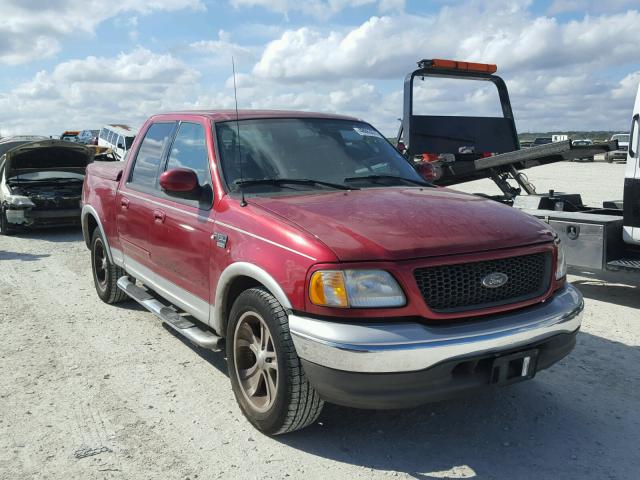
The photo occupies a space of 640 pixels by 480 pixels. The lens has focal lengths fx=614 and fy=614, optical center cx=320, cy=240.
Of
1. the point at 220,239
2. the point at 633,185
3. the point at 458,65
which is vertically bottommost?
the point at 220,239

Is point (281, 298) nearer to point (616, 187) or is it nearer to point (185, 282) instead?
point (185, 282)

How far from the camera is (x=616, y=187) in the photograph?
19.6m

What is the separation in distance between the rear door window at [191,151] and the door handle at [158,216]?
1.22ft

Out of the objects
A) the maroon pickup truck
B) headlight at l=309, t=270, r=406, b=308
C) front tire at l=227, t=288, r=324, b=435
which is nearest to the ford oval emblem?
the maroon pickup truck

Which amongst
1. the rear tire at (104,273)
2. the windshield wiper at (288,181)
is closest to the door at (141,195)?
the rear tire at (104,273)

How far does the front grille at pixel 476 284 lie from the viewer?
3.04 metres

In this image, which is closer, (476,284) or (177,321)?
(476,284)

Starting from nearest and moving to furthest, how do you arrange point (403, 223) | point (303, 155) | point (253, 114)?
point (403, 223) → point (303, 155) → point (253, 114)

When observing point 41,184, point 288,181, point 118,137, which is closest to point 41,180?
point 41,184

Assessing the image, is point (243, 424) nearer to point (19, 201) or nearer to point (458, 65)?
point (458, 65)

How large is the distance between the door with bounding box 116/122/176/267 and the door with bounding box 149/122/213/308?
164 mm

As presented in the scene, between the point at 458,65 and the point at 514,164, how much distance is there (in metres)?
1.74

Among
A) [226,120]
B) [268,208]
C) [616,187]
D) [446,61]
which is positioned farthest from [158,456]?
[616,187]

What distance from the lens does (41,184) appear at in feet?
38.9
